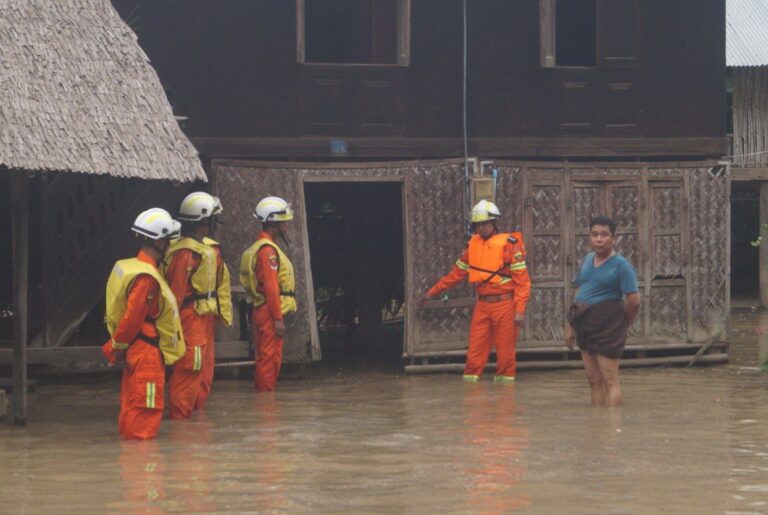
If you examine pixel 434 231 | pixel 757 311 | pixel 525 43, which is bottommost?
pixel 757 311

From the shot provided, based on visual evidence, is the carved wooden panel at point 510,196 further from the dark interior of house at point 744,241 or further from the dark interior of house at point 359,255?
the dark interior of house at point 744,241

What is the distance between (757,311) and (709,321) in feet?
32.6

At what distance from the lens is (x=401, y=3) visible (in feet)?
50.6

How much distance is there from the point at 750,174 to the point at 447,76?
11396mm

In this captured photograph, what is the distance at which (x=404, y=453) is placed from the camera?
31.5 ft

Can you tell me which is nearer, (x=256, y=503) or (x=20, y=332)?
(x=256, y=503)

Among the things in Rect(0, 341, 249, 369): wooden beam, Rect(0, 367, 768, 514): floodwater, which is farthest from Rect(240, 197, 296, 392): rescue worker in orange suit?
Rect(0, 341, 249, 369): wooden beam

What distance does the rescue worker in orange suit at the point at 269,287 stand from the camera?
13.1 metres

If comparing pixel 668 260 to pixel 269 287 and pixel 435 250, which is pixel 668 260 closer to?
pixel 435 250

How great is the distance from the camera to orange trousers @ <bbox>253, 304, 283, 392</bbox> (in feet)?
43.5

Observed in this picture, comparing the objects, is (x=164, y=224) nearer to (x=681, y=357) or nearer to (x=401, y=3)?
(x=401, y=3)

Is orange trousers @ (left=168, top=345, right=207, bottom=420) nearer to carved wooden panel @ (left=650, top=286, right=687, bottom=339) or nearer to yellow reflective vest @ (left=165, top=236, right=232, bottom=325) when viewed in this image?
yellow reflective vest @ (left=165, top=236, right=232, bottom=325)

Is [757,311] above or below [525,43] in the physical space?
below

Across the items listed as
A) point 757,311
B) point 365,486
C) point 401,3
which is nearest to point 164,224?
point 365,486
